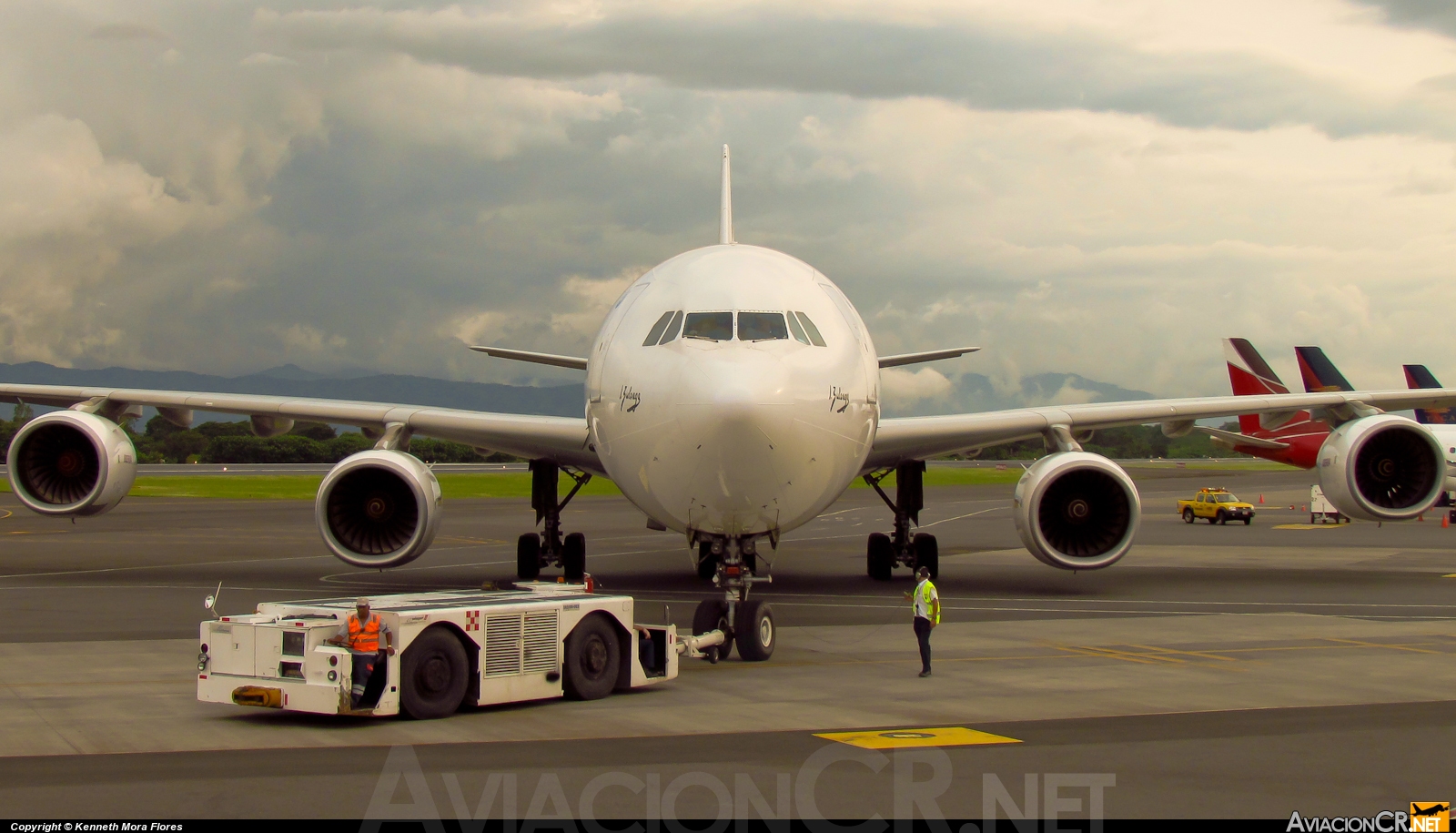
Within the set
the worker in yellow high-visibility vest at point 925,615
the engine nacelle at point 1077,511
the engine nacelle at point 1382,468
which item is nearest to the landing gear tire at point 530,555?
the engine nacelle at point 1077,511

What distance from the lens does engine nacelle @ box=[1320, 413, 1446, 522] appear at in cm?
2197

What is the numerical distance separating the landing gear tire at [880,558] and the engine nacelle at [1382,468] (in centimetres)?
775

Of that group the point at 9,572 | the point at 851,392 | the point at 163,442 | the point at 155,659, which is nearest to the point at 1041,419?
the point at 851,392

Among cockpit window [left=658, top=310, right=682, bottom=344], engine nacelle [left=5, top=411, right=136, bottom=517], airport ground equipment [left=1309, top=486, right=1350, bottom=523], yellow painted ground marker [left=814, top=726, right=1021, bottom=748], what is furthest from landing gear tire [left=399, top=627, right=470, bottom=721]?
airport ground equipment [left=1309, top=486, right=1350, bottom=523]

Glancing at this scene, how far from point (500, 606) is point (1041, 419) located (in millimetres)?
12716

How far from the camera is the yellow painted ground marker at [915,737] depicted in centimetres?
949

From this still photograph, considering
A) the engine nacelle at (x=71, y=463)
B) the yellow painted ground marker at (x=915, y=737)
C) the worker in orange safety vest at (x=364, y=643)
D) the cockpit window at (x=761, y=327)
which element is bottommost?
the yellow painted ground marker at (x=915, y=737)

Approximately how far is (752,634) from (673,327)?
3.52 metres

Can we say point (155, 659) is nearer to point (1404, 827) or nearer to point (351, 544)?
point (351, 544)

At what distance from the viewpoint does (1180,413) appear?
2280 centimetres

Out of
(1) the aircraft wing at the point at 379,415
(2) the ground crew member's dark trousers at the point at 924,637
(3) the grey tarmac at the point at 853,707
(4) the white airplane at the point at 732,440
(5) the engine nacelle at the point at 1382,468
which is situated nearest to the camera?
(3) the grey tarmac at the point at 853,707

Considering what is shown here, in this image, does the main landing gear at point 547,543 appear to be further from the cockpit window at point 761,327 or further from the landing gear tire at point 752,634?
the cockpit window at point 761,327

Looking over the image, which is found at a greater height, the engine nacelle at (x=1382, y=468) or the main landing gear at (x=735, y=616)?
the engine nacelle at (x=1382, y=468)

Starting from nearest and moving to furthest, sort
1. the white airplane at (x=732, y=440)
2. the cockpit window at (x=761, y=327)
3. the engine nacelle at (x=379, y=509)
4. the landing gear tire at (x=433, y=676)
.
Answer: the landing gear tire at (x=433, y=676) < the white airplane at (x=732, y=440) < the cockpit window at (x=761, y=327) < the engine nacelle at (x=379, y=509)
